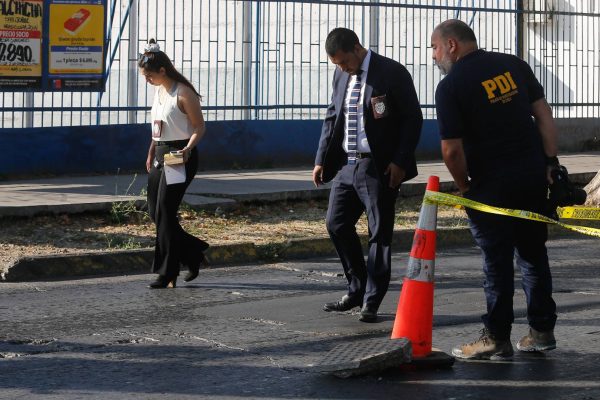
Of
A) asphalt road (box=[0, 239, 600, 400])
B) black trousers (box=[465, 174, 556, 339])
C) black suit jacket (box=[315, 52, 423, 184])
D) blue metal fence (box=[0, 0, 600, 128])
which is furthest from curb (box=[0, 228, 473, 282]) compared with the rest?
blue metal fence (box=[0, 0, 600, 128])

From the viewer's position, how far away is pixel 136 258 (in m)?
10.2

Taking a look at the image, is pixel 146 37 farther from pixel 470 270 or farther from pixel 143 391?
pixel 143 391

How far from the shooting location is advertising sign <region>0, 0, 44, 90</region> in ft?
45.8

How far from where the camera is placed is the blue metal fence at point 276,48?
49.8 feet

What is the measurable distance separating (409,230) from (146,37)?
476 cm

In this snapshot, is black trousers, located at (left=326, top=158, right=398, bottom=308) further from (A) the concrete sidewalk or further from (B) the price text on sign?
(B) the price text on sign

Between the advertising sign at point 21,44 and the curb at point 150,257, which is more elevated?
the advertising sign at point 21,44

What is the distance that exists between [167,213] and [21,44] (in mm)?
5773

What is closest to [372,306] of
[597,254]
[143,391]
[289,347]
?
[289,347]

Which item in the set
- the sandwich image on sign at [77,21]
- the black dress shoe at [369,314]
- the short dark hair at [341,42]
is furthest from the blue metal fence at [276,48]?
the black dress shoe at [369,314]

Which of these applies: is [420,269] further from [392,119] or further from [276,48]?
[276,48]

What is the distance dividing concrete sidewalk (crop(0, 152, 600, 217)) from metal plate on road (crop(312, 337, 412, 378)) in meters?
5.86

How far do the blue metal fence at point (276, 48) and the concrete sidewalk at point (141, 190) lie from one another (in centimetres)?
97

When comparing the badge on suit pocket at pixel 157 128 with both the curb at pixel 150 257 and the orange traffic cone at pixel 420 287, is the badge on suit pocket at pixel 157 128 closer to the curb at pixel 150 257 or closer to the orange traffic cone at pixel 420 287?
the curb at pixel 150 257
